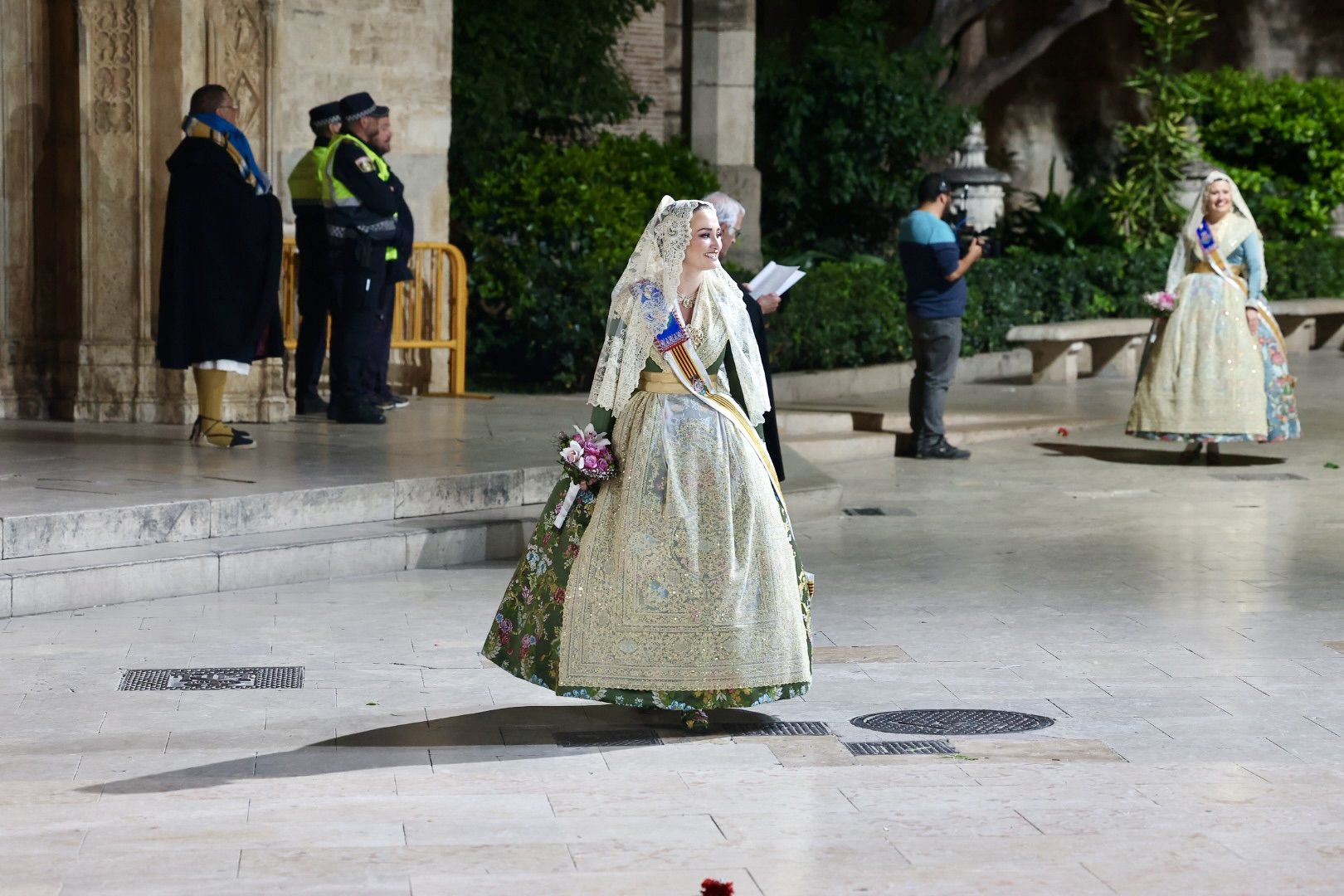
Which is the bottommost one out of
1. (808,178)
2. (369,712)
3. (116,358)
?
(369,712)

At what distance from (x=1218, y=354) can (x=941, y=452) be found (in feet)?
6.48

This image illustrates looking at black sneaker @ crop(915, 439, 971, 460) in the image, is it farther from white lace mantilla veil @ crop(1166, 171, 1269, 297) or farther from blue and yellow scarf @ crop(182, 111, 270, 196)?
blue and yellow scarf @ crop(182, 111, 270, 196)

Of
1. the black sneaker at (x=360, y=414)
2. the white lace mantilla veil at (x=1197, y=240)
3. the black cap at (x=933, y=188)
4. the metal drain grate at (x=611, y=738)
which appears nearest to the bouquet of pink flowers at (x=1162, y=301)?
the white lace mantilla veil at (x=1197, y=240)

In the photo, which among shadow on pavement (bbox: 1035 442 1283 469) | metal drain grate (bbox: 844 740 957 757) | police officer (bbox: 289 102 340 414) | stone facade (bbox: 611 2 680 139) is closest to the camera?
metal drain grate (bbox: 844 740 957 757)

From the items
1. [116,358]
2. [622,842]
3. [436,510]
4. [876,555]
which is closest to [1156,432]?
[876,555]

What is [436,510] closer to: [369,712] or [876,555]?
[876,555]

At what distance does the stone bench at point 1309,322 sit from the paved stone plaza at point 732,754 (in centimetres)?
1231

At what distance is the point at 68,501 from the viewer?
29.4 ft

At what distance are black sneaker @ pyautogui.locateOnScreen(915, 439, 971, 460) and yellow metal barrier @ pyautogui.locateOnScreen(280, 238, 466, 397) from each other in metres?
3.20

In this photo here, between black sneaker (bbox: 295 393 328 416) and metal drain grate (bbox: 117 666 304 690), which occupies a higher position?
black sneaker (bbox: 295 393 328 416)

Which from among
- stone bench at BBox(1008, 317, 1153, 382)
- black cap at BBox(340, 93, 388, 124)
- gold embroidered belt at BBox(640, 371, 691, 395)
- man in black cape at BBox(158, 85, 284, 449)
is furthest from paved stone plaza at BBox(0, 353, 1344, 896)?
stone bench at BBox(1008, 317, 1153, 382)

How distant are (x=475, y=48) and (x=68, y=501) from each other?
9.26 metres

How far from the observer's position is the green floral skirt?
20.7 feet

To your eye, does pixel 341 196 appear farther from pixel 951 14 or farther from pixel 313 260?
pixel 951 14
